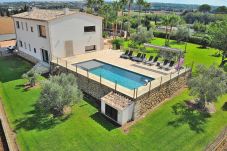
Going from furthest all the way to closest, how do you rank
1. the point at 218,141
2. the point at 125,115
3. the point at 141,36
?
the point at 141,36, the point at 125,115, the point at 218,141

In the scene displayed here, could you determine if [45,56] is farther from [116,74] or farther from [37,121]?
[37,121]

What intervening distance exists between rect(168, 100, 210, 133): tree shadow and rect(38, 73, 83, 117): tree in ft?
26.0

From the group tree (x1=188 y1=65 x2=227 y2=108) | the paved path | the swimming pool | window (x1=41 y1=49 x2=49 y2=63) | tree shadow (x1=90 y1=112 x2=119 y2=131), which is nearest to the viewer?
the paved path

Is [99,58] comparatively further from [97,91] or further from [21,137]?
[21,137]

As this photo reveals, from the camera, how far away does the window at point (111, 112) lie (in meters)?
15.0

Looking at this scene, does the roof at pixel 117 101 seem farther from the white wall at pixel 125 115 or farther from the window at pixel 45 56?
the window at pixel 45 56

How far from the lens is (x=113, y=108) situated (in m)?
14.9

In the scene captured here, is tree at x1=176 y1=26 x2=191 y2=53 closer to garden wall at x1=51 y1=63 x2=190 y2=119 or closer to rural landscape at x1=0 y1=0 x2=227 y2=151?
rural landscape at x1=0 y1=0 x2=227 y2=151

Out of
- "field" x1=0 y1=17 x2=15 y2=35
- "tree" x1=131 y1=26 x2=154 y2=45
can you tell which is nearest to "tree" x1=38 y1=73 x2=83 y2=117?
"tree" x1=131 y1=26 x2=154 y2=45

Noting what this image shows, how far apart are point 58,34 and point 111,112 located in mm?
14167

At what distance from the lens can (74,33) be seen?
26391 mm

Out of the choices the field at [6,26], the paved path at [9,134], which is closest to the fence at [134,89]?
the paved path at [9,134]

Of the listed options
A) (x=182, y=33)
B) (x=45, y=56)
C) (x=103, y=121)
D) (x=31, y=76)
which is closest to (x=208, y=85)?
(x=103, y=121)

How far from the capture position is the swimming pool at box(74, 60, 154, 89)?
19.3 m
